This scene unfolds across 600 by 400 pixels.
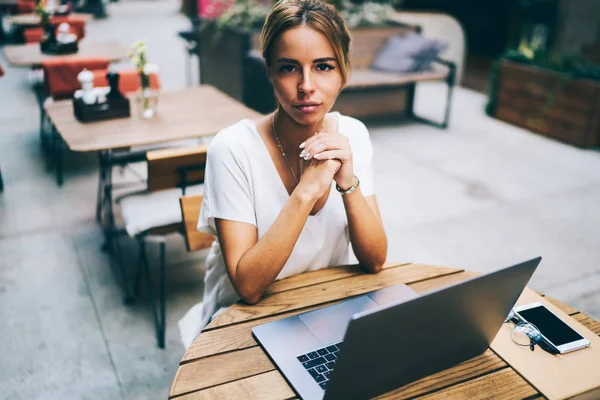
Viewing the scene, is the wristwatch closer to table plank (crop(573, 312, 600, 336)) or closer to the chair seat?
table plank (crop(573, 312, 600, 336))

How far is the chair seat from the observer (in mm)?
2338

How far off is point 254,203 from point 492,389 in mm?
737

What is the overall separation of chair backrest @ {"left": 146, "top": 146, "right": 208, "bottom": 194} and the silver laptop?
3.91 ft

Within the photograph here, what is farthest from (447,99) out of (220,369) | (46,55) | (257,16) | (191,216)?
(220,369)

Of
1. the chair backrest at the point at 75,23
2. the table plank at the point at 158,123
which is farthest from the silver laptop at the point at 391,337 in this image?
the chair backrest at the point at 75,23

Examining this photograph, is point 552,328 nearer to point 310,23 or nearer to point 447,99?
point 310,23

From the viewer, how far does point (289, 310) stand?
1279mm

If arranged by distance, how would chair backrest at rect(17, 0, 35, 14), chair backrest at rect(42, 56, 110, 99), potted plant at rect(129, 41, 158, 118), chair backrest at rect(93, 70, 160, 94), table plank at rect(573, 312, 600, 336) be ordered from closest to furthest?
table plank at rect(573, 312, 600, 336)
potted plant at rect(129, 41, 158, 118)
chair backrest at rect(93, 70, 160, 94)
chair backrest at rect(42, 56, 110, 99)
chair backrest at rect(17, 0, 35, 14)

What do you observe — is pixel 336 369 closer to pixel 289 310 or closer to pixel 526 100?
pixel 289 310

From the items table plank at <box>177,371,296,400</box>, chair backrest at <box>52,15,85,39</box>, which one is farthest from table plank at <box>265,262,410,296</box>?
chair backrest at <box>52,15,85,39</box>

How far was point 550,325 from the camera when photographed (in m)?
1.23

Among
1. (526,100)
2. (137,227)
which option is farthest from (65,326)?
(526,100)

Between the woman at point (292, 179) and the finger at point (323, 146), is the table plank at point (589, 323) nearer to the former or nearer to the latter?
the woman at point (292, 179)

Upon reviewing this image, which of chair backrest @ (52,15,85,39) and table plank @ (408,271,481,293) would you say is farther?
chair backrest @ (52,15,85,39)
